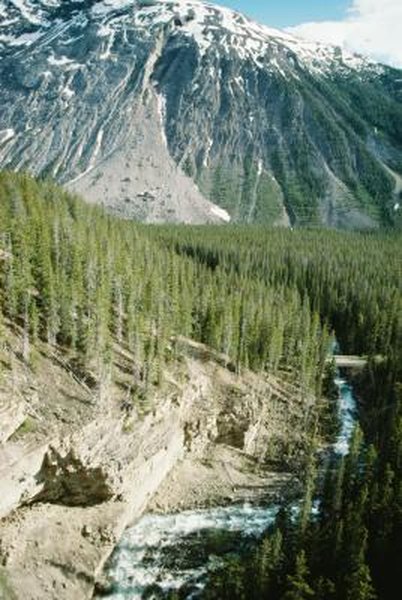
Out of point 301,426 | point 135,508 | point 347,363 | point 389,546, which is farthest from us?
point 347,363

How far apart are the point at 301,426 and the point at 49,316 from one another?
3835cm

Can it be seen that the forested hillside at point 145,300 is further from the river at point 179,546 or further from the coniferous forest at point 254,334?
the river at point 179,546

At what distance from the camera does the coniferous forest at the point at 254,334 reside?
2114 inches

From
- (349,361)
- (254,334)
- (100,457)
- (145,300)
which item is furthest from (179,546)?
(349,361)

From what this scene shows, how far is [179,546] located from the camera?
6519 centimetres

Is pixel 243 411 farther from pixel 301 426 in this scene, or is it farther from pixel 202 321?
pixel 202 321

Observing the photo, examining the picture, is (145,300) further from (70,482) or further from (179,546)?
(179,546)

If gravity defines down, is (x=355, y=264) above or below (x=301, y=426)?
above

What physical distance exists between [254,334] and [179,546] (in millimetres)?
43707

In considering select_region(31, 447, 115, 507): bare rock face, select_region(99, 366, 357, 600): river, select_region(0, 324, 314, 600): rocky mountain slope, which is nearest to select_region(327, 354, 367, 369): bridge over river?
select_region(0, 324, 314, 600): rocky mountain slope

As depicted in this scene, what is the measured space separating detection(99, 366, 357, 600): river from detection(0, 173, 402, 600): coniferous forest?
382cm

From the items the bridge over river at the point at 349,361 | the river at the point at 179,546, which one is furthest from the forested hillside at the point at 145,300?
the river at the point at 179,546

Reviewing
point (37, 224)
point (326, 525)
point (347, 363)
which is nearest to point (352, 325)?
point (347, 363)

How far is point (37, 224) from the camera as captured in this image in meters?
95.1
